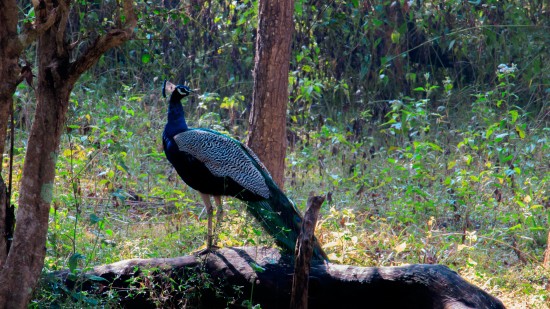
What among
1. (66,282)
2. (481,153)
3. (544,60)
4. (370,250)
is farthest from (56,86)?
(544,60)

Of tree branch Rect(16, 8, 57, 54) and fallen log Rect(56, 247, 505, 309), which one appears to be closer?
tree branch Rect(16, 8, 57, 54)

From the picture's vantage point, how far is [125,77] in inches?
359

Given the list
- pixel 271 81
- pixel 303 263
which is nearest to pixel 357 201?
pixel 271 81

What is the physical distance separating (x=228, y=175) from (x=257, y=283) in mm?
1074

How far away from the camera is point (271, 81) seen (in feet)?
17.9

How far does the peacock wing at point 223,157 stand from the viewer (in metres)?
4.62

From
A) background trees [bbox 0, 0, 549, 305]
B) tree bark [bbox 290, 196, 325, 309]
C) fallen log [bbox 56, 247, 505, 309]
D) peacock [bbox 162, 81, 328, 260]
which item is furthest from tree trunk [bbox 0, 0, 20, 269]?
peacock [bbox 162, 81, 328, 260]

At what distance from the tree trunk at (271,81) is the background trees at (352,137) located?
50 centimetres

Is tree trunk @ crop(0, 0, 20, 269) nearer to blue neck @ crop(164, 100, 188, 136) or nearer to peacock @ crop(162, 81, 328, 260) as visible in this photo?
peacock @ crop(162, 81, 328, 260)

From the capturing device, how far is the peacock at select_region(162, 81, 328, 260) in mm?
4480

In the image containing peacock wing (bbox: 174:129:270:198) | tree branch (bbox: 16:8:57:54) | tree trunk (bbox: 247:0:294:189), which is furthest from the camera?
tree trunk (bbox: 247:0:294:189)

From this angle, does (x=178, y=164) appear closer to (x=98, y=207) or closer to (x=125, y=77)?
(x=98, y=207)

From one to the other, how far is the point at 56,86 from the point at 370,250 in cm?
254

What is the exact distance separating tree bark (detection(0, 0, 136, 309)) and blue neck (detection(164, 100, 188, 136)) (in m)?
1.84
